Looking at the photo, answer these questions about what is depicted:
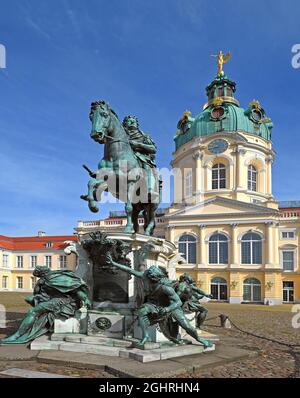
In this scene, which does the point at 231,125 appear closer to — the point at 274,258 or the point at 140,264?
the point at 274,258

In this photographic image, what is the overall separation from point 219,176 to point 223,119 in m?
6.28

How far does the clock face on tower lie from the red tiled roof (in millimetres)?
22527

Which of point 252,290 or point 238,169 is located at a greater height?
point 238,169

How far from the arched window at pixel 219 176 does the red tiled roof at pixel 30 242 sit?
70.0 ft

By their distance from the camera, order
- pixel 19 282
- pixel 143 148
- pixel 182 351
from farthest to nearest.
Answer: pixel 19 282, pixel 143 148, pixel 182 351

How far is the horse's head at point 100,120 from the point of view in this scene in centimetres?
776

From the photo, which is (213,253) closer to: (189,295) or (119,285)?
(189,295)

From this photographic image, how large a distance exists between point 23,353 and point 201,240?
3537cm

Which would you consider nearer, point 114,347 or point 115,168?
point 114,347

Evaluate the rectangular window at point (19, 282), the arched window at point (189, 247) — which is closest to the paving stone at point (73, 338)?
the arched window at point (189, 247)

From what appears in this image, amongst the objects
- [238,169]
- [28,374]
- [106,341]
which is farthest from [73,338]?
[238,169]

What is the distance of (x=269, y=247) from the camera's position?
38.7 meters
